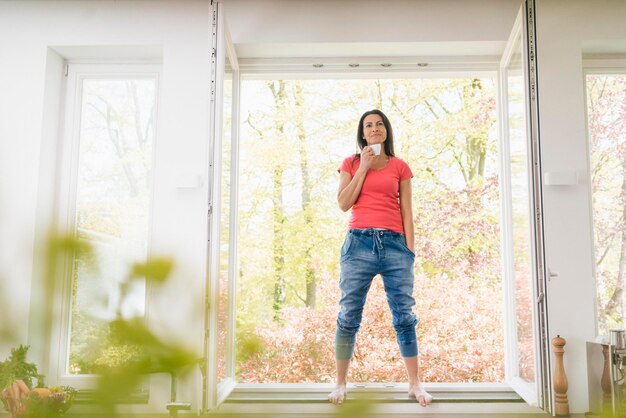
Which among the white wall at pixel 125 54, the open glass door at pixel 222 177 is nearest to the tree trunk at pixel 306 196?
the open glass door at pixel 222 177

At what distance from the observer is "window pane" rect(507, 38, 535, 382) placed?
2555 mm

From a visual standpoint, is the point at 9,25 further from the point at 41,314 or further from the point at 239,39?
the point at 41,314

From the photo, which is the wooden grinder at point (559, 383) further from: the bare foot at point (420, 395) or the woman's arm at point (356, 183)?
the woman's arm at point (356, 183)

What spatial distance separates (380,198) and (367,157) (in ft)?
0.70

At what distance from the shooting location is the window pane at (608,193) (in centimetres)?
270

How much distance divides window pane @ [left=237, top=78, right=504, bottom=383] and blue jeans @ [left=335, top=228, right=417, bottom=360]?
6.58 ft

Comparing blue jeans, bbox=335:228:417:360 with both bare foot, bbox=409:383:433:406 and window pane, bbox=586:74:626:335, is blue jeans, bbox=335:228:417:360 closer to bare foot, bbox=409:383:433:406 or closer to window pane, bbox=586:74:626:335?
bare foot, bbox=409:383:433:406

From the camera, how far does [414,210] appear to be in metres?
4.98

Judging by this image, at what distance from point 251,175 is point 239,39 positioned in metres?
2.33

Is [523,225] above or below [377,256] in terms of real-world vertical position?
above

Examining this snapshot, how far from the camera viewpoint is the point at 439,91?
525 centimetres

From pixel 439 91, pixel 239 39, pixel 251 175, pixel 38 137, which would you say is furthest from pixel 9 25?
pixel 439 91

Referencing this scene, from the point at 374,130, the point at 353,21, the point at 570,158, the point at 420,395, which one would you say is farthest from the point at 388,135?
the point at 420,395

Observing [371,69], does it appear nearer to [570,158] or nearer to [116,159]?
[570,158]
